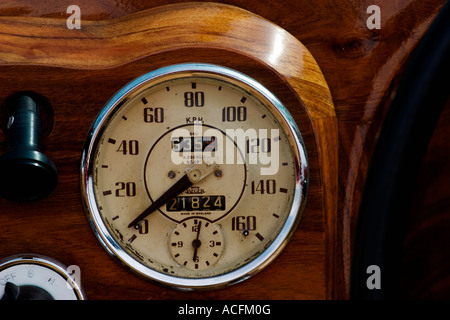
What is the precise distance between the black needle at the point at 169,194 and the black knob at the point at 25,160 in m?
0.24

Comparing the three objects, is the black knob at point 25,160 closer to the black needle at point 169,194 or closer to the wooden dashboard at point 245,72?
the wooden dashboard at point 245,72

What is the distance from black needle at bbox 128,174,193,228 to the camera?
4.80 ft

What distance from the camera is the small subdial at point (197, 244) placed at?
4.95 feet

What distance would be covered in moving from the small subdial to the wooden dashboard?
0.08 metres

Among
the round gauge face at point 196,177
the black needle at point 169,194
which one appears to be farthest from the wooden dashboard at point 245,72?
the black needle at point 169,194

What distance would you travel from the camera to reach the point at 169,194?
148cm

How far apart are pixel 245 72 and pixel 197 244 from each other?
45 cm

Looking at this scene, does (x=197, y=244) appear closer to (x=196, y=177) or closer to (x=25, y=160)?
(x=196, y=177)
